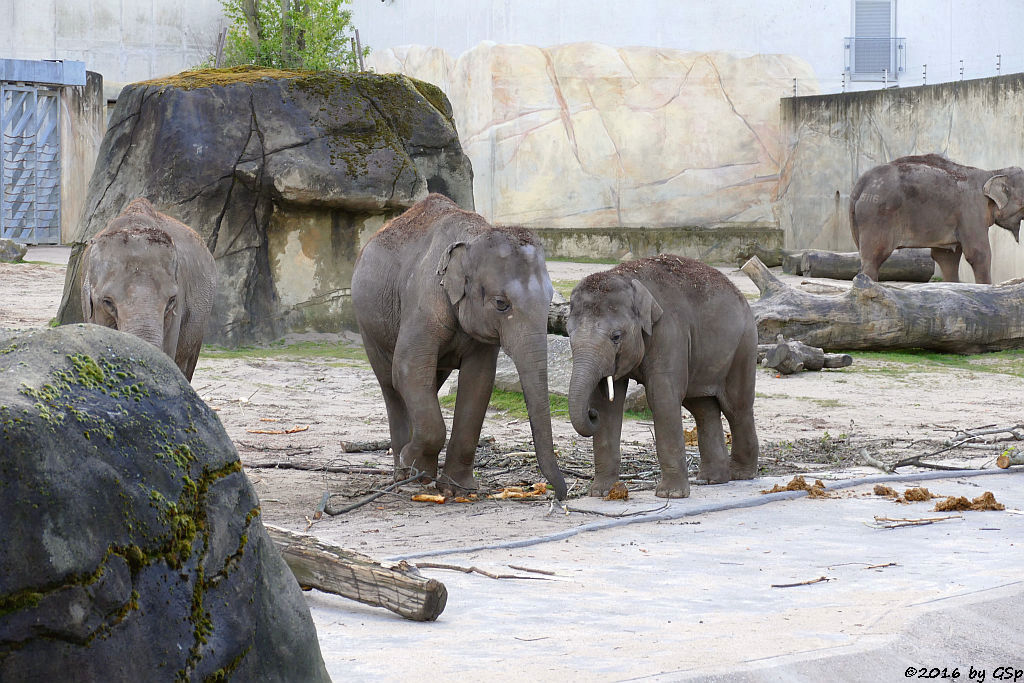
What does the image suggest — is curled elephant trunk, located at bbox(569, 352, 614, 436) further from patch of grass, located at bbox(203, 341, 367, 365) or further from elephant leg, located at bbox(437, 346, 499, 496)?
patch of grass, located at bbox(203, 341, 367, 365)

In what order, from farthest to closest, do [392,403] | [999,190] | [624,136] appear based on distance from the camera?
[624,136] < [999,190] < [392,403]

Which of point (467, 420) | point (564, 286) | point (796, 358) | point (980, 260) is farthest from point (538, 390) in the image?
point (980, 260)

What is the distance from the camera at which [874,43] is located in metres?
23.5

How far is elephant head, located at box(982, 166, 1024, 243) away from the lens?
14.0m

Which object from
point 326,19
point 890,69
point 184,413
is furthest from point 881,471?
point 890,69

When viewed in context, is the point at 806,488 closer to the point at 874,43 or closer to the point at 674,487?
the point at 674,487

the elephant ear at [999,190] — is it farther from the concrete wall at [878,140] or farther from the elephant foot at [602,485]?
the elephant foot at [602,485]

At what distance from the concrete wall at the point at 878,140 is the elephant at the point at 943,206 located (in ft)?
7.27

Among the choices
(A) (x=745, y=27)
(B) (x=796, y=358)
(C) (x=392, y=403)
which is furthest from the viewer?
(A) (x=745, y=27)

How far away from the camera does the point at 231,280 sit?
11.2 metres

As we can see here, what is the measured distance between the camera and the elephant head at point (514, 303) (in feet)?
18.0

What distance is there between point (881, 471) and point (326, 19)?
1567 centimetres

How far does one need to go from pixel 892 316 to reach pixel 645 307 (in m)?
5.71

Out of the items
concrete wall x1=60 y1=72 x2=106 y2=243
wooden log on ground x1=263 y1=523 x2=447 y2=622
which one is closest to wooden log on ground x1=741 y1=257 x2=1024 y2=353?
wooden log on ground x1=263 y1=523 x2=447 y2=622
